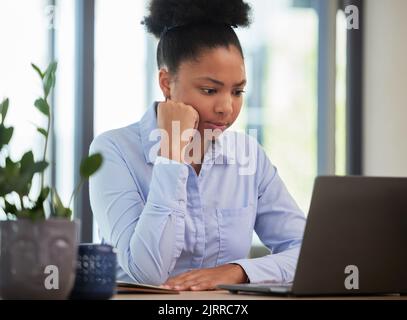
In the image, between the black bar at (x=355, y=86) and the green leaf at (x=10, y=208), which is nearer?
the green leaf at (x=10, y=208)

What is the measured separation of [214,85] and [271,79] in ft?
5.69

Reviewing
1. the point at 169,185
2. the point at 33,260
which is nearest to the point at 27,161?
the point at 33,260

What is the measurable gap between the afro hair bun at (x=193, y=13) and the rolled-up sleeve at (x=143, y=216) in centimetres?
46

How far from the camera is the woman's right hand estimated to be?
7.28ft

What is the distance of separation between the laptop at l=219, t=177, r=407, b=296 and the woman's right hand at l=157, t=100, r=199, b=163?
2.43 ft

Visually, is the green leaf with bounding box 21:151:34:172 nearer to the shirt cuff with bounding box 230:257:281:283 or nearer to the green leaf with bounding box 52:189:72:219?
the green leaf with bounding box 52:189:72:219

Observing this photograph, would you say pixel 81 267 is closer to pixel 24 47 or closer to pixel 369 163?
pixel 24 47

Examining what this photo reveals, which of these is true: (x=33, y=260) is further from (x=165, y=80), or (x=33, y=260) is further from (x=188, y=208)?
(x=165, y=80)

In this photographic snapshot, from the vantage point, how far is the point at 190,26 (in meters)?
2.42

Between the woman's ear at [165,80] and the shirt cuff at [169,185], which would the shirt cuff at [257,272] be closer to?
the shirt cuff at [169,185]

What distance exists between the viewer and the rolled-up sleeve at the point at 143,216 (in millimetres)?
2082

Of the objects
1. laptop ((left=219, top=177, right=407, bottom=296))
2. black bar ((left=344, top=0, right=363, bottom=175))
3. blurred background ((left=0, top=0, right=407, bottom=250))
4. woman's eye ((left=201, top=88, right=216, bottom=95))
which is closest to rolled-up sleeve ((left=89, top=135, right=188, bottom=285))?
woman's eye ((left=201, top=88, right=216, bottom=95))

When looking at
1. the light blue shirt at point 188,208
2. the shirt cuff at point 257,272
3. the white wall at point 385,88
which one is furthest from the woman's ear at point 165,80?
the white wall at point 385,88
